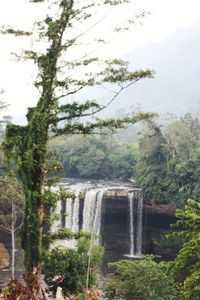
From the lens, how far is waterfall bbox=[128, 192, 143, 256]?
38.0m

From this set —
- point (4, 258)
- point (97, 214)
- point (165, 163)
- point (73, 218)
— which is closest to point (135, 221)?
point (97, 214)

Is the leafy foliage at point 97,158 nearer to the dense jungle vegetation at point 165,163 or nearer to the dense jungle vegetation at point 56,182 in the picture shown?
the dense jungle vegetation at point 165,163

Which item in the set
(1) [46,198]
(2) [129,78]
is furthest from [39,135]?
(2) [129,78]

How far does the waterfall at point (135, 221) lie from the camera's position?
125ft

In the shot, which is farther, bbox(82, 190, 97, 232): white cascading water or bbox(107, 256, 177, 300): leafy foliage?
bbox(82, 190, 97, 232): white cascading water

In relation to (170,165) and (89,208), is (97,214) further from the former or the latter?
(170,165)

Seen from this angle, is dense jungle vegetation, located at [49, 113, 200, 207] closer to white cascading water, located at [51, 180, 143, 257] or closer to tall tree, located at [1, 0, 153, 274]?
white cascading water, located at [51, 180, 143, 257]

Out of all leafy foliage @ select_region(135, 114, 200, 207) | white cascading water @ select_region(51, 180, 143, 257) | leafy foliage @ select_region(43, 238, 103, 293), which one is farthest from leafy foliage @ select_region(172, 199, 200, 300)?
white cascading water @ select_region(51, 180, 143, 257)

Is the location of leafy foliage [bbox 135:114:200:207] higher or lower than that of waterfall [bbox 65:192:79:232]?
higher

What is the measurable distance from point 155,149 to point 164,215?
6160 mm

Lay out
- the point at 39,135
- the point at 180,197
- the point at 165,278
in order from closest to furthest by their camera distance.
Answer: the point at 39,135 < the point at 165,278 < the point at 180,197

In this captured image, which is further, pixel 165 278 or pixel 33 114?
pixel 165 278

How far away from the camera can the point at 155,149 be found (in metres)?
39.6

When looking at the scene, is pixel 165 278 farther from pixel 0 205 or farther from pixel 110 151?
pixel 110 151
